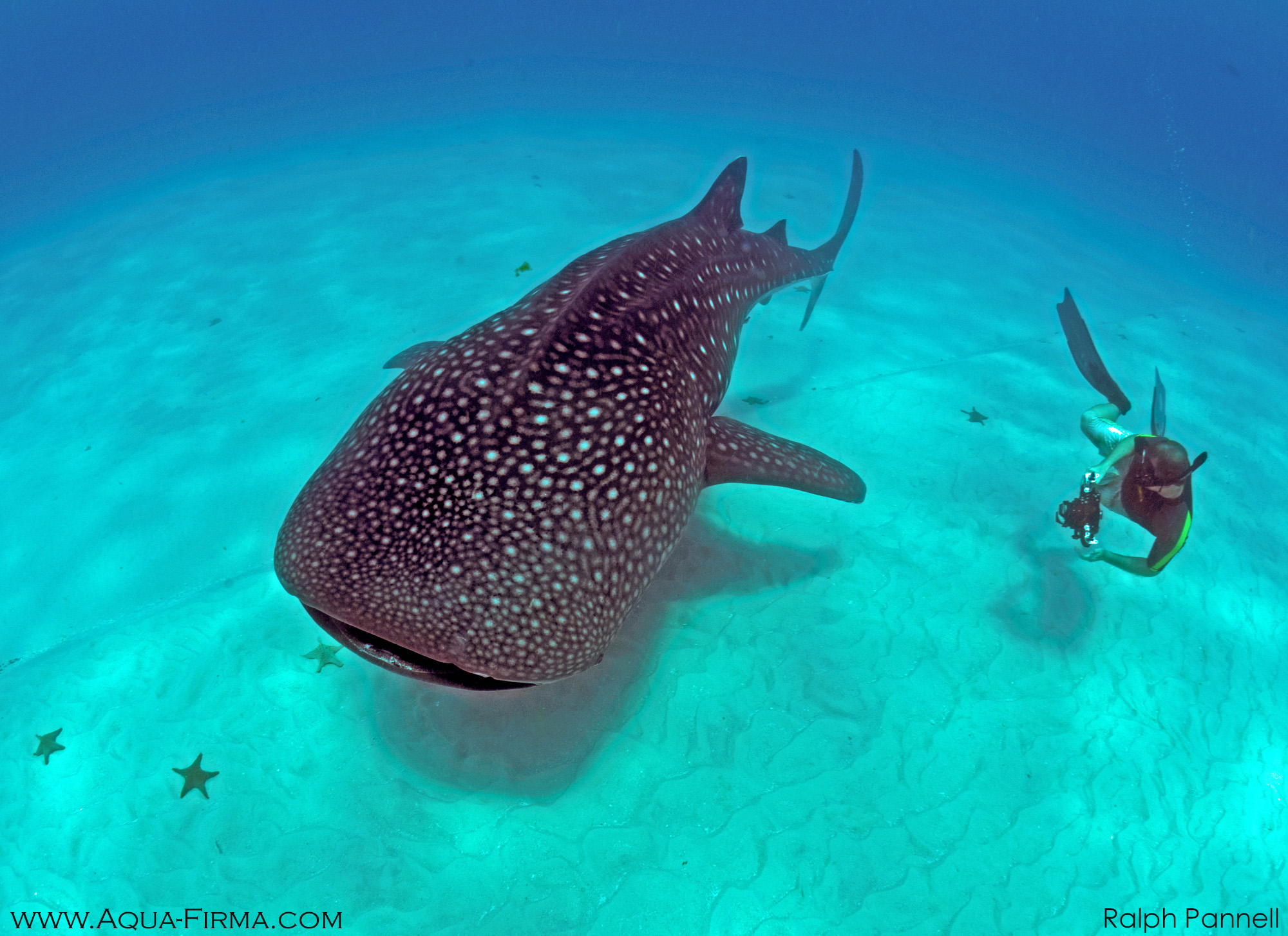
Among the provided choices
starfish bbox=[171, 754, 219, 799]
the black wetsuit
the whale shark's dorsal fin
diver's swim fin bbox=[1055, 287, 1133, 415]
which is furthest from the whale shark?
diver's swim fin bbox=[1055, 287, 1133, 415]

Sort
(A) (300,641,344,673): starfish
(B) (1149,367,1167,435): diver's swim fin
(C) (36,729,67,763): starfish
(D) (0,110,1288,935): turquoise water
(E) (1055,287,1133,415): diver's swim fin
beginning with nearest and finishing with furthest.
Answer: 1. (D) (0,110,1288,935): turquoise water
2. (C) (36,729,67,763): starfish
3. (A) (300,641,344,673): starfish
4. (B) (1149,367,1167,435): diver's swim fin
5. (E) (1055,287,1133,415): diver's swim fin

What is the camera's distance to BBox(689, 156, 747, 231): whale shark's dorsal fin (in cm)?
626

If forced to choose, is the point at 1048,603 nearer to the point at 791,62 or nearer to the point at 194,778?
the point at 194,778

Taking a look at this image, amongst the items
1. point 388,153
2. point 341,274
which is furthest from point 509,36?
point 341,274

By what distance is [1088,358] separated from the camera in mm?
6273

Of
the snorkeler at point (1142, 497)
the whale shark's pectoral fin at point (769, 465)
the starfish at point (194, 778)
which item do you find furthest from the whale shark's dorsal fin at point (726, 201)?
the starfish at point (194, 778)

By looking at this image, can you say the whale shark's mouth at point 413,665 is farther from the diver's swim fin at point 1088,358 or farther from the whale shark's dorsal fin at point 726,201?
the diver's swim fin at point 1088,358

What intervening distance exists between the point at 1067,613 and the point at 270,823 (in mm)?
6285

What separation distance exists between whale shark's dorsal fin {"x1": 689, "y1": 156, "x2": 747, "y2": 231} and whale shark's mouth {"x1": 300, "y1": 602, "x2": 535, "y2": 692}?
4.86 metres

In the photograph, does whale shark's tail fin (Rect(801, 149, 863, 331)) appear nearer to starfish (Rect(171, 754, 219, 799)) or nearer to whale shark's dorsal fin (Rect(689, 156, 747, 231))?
whale shark's dorsal fin (Rect(689, 156, 747, 231))

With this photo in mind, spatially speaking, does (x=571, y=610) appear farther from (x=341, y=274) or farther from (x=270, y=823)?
(x=341, y=274)

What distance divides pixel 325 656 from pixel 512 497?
274cm

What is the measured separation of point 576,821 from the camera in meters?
3.92

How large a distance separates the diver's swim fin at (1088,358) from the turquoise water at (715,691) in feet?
3.69
